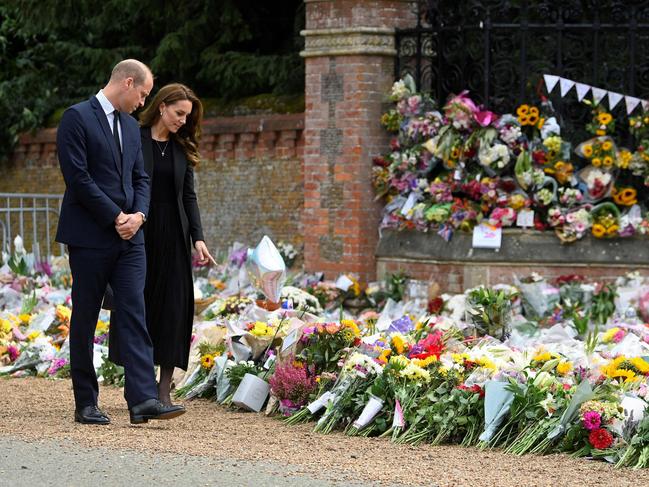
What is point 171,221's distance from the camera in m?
7.54

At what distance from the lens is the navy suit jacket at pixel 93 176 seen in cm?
681

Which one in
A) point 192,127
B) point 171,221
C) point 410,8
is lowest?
point 171,221

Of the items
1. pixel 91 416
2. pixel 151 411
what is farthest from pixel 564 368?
pixel 91 416

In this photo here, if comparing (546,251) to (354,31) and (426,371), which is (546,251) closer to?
(354,31)

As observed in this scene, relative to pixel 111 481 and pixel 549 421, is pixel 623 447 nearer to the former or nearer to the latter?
pixel 549 421

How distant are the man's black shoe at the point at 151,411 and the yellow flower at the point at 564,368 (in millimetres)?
1947

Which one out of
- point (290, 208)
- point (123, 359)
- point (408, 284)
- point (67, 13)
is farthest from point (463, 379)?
point (67, 13)

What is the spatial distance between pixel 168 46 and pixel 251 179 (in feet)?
6.16

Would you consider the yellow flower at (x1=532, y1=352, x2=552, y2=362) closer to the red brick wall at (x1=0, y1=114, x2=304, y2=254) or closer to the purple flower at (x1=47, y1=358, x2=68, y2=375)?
the purple flower at (x1=47, y1=358, x2=68, y2=375)

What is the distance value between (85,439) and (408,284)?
5913mm

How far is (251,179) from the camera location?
48.5ft

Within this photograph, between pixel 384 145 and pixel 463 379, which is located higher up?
pixel 384 145

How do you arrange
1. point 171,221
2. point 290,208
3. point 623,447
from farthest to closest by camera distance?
point 290,208 < point 171,221 < point 623,447

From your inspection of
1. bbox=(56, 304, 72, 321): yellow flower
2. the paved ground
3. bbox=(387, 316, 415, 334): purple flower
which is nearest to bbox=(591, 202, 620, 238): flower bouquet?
bbox=(387, 316, 415, 334): purple flower
